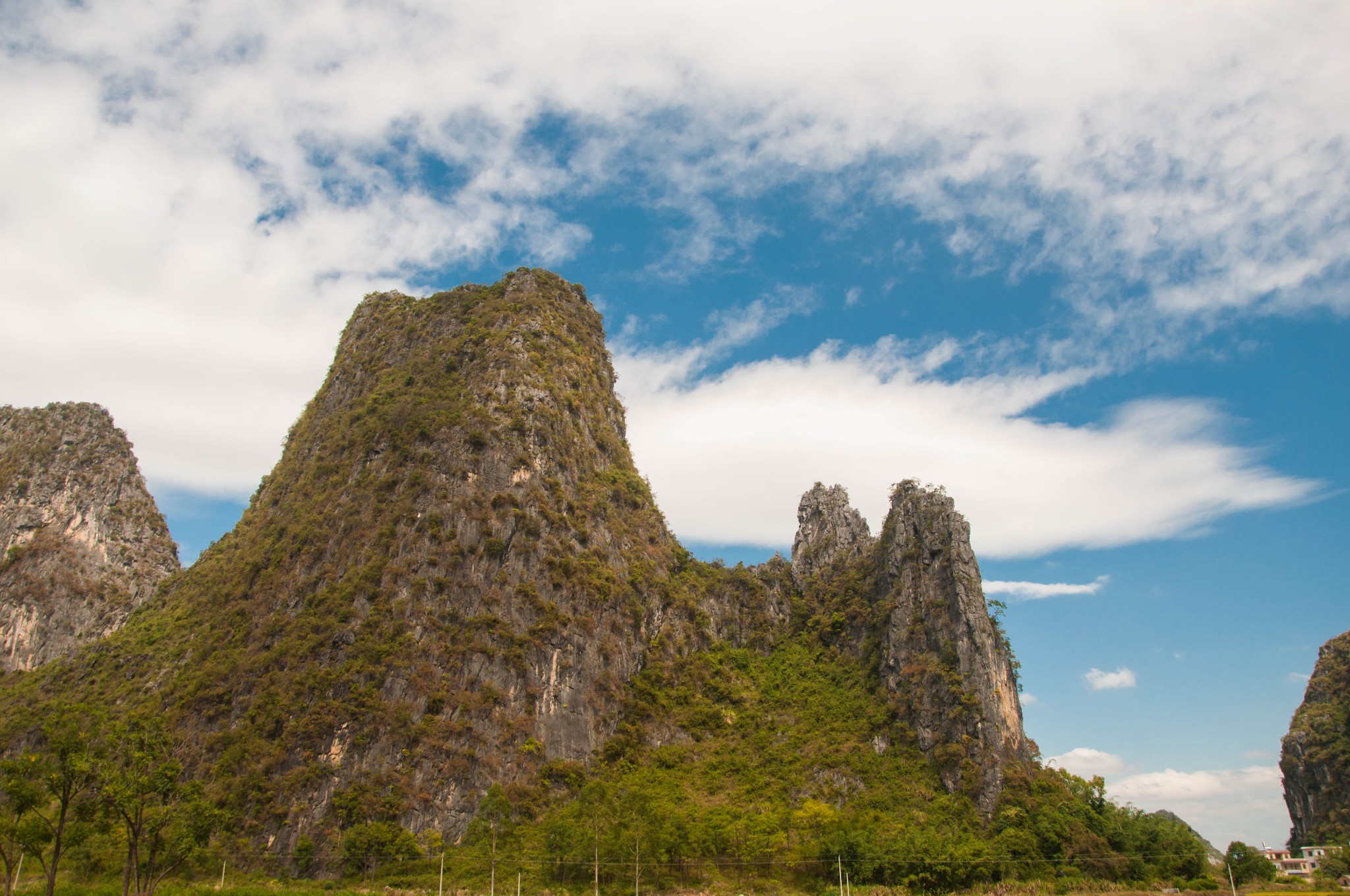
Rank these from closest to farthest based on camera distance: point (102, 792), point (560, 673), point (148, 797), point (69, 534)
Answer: point (102, 792) < point (148, 797) < point (560, 673) < point (69, 534)

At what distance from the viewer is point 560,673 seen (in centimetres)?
5656

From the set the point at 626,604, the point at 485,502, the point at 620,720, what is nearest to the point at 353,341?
the point at 485,502

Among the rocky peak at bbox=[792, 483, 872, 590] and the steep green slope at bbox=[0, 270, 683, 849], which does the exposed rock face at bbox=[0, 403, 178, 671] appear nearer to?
the steep green slope at bbox=[0, 270, 683, 849]

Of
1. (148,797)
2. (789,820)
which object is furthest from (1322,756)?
(148,797)

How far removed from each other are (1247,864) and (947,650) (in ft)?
67.2

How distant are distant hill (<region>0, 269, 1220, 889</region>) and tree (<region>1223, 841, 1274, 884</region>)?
2885 millimetres

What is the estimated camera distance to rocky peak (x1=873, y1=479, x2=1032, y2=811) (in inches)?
2063

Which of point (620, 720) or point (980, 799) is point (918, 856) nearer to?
point (980, 799)

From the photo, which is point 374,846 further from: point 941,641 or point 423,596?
point 941,641

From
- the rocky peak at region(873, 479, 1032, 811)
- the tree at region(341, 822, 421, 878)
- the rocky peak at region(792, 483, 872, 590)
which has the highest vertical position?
the rocky peak at region(792, 483, 872, 590)

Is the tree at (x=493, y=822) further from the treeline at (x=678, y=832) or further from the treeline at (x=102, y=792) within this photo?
the treeline at (x=102, y=792)

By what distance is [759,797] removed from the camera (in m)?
53.5

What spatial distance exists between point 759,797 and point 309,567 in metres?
36.1

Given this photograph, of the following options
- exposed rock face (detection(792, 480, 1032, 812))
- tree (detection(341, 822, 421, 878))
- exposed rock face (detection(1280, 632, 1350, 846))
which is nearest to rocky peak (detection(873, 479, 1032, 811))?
exposed rock face (detection(792, 480, 1032, 812))
